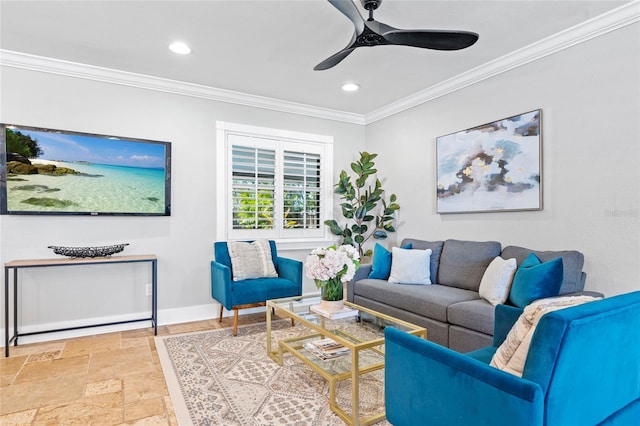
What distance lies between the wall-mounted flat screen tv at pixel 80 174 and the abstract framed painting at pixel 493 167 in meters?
3.02

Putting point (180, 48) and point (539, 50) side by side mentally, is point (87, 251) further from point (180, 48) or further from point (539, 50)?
point (539, 50)

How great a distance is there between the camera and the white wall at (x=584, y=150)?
262 centimetres

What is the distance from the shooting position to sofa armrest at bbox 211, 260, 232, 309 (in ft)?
11.5

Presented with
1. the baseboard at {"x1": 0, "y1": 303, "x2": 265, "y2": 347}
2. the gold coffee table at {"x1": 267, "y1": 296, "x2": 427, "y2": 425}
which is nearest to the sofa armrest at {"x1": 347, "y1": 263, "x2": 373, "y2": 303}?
the gold coffee table at {"x1": 267, "y1": 296, "x2": 427, "y2": 425}

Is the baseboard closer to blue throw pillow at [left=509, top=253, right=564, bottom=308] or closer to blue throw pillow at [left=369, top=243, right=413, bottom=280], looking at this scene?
blue throw pillow at [left=369, top=243, right=413, bottom=280]

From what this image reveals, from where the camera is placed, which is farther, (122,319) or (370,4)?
(122,319)

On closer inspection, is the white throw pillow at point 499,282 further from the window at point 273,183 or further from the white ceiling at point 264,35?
the window at point 273,183

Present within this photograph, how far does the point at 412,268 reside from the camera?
12.0 feet

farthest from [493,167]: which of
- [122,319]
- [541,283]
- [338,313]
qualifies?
[122,319]

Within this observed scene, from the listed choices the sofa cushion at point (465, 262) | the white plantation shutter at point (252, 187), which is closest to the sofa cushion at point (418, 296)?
the sofa cushion at point (465, 262)

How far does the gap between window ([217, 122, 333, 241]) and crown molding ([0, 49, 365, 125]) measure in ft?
0.98

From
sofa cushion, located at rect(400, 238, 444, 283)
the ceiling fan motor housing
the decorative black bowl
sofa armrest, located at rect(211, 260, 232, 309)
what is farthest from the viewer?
sofa cushion, located at rect(400, 238, 444, 283)

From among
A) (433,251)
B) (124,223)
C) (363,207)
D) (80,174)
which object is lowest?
(433,251)

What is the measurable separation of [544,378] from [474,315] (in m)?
1.56
